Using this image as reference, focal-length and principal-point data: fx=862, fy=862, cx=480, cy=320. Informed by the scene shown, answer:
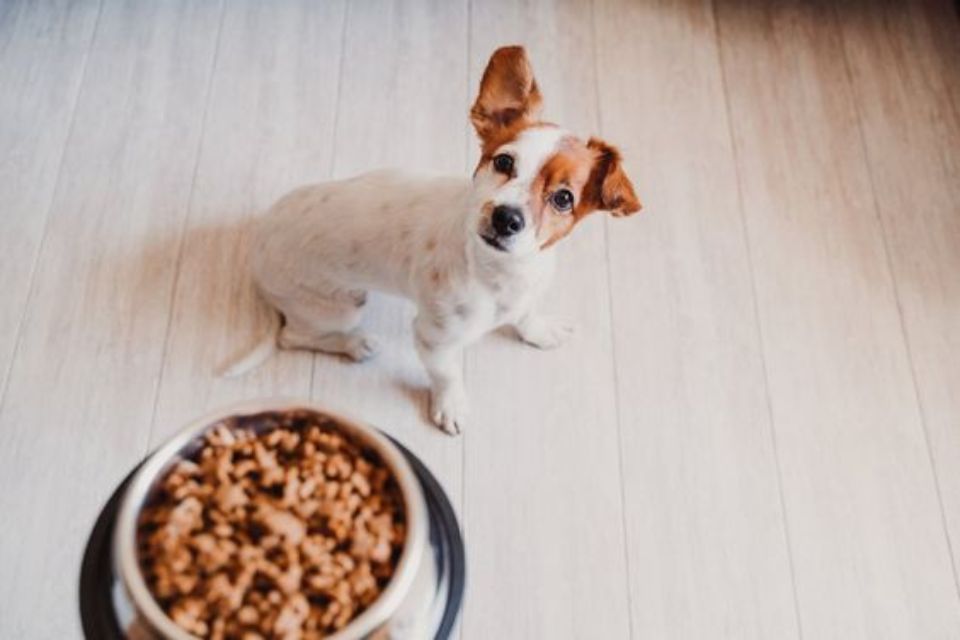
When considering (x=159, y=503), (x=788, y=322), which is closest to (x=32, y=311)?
(x=159, y=503)

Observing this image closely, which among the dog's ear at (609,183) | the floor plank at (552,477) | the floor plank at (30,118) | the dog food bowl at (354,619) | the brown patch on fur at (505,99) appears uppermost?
the floor plank at (30,118)

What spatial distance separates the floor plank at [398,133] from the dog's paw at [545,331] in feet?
0.90

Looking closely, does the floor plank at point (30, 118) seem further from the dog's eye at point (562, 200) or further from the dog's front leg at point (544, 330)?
the dog's eye at point (562, 200)

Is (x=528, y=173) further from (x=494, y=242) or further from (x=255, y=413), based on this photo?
(x=255, y=413)

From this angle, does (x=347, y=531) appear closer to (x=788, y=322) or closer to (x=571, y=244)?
(x=571, y=244)

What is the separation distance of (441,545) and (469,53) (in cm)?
182

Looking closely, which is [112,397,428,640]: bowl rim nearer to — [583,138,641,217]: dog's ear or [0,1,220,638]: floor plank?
[583,138,641,217]: dog's ear

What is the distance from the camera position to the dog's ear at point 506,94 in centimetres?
148

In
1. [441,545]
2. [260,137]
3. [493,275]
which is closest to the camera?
[441,545]

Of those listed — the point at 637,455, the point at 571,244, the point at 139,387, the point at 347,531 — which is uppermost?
the point at 571,244

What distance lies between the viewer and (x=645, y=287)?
2.24 m

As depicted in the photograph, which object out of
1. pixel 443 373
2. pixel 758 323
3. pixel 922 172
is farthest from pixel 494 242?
pixel 922 172

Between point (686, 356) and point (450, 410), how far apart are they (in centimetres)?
62

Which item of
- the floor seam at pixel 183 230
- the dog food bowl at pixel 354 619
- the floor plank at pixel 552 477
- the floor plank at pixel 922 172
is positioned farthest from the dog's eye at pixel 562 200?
the floor plank at pixel 922 172
